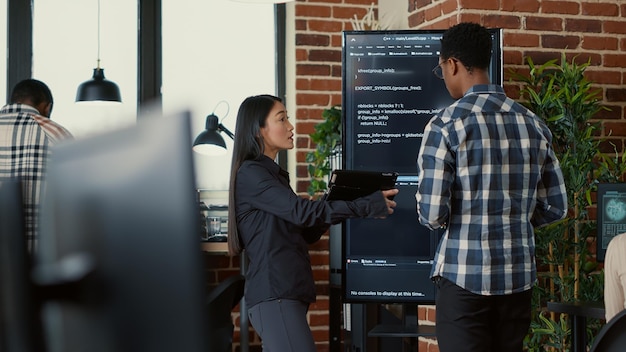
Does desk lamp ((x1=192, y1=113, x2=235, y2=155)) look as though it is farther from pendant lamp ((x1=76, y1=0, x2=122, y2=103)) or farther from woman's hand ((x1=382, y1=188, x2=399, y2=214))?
woman's hand ((x1=382, y1=188, x2=399, y2=214))

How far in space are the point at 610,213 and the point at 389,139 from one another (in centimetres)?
101

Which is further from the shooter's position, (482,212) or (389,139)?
(389,139)

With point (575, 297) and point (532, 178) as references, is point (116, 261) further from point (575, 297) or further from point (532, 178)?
point (575, 297)

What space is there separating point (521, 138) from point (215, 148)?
129 inches

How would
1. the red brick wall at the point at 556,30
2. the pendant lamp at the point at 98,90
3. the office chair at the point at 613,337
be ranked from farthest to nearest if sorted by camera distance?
the pendant lamp at the point at 98,90 → the red brick wall at the point at 556,30 → the office chair at the point at 613,337

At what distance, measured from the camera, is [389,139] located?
13.3 feet

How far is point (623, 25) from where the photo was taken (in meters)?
4.42

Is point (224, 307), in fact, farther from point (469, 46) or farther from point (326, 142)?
point (326, 142)

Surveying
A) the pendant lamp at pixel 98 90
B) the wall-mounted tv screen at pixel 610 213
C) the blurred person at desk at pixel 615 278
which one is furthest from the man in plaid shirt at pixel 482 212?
the pendant lamp at pixel 98 90

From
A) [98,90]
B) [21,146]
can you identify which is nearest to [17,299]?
[21,146]

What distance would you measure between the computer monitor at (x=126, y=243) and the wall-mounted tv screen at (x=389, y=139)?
3.14 metres

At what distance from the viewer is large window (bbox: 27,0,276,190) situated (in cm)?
575

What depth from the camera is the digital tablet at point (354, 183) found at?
318 cm

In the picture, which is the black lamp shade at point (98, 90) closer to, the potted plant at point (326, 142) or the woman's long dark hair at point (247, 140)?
the potted plant at point (326, 142)
